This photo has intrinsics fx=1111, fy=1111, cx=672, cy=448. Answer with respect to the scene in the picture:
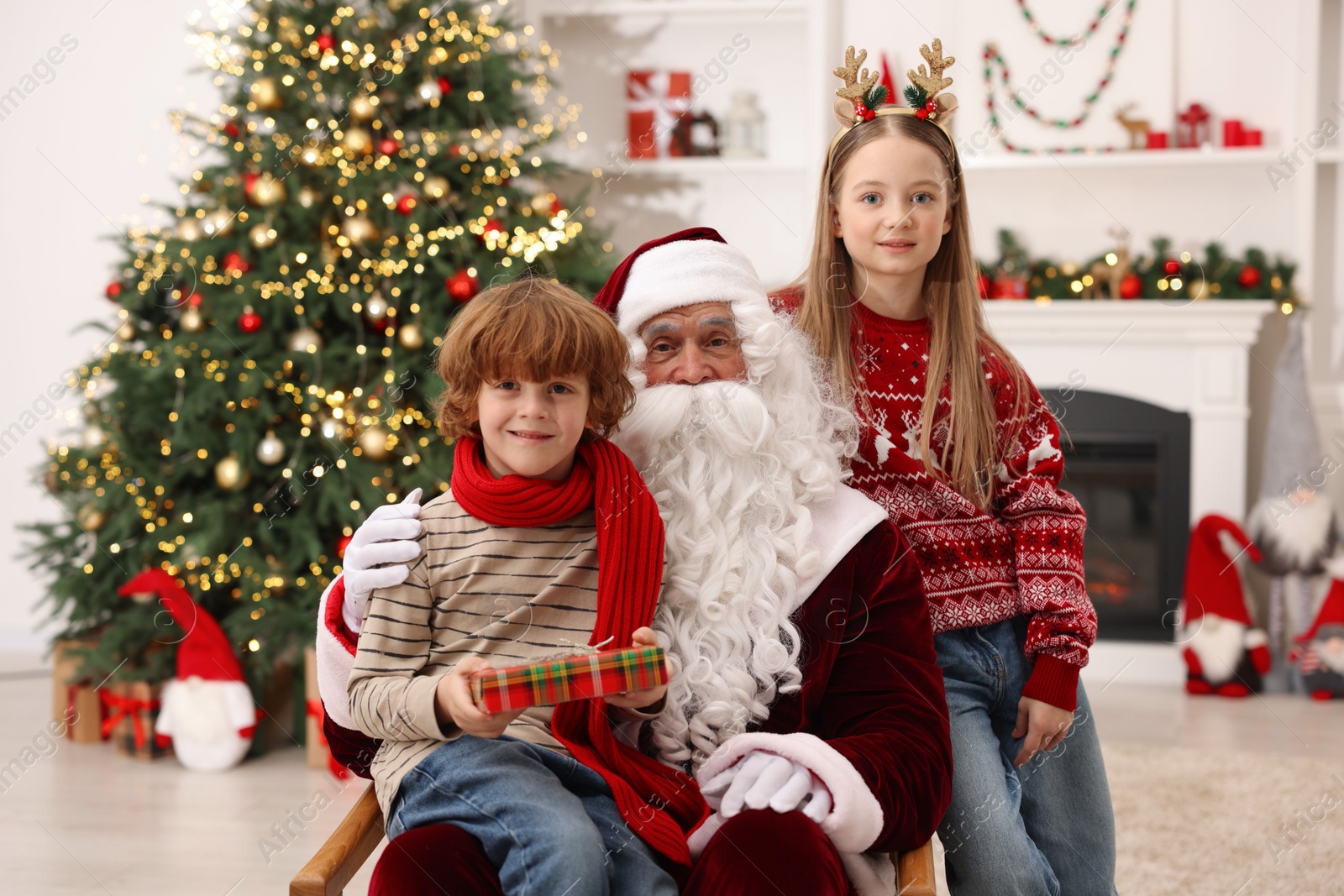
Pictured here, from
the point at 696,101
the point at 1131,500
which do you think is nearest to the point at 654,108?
the point at 696,101

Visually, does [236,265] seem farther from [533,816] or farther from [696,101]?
[533,816]

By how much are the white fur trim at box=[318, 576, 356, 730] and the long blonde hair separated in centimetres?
79

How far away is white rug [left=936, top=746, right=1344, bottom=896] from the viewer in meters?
2.59

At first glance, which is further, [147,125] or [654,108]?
[654,108]

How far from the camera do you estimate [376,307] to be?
3.13m

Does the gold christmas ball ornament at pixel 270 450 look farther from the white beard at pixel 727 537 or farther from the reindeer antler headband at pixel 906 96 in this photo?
the reindeer antler headband at pixel 906 96

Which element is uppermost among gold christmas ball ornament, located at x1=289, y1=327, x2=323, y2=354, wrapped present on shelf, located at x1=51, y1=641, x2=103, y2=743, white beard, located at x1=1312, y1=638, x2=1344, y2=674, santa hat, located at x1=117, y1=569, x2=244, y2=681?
gold christmas ball ornament, located at x1=289, y1=327, x2=323, y2=354

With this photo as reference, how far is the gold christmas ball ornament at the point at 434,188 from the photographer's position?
3.18 meters

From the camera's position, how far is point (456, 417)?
4.71 feet

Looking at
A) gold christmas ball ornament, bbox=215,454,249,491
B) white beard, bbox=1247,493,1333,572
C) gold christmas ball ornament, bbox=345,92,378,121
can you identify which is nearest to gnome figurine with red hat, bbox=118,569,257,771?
gold christmas ball ornament, bbox=215,454,249,491

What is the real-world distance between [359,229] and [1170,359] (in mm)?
3035

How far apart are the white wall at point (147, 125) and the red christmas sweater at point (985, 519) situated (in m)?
3.09

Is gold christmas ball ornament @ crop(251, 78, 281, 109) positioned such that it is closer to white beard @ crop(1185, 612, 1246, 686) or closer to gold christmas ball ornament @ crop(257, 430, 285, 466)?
gold christmas ball ornament @ crop(257, 430, 285, 466)

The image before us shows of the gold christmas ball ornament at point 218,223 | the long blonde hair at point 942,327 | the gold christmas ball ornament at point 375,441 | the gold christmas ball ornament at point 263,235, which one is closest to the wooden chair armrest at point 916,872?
the long blonde hair at point 942,327
